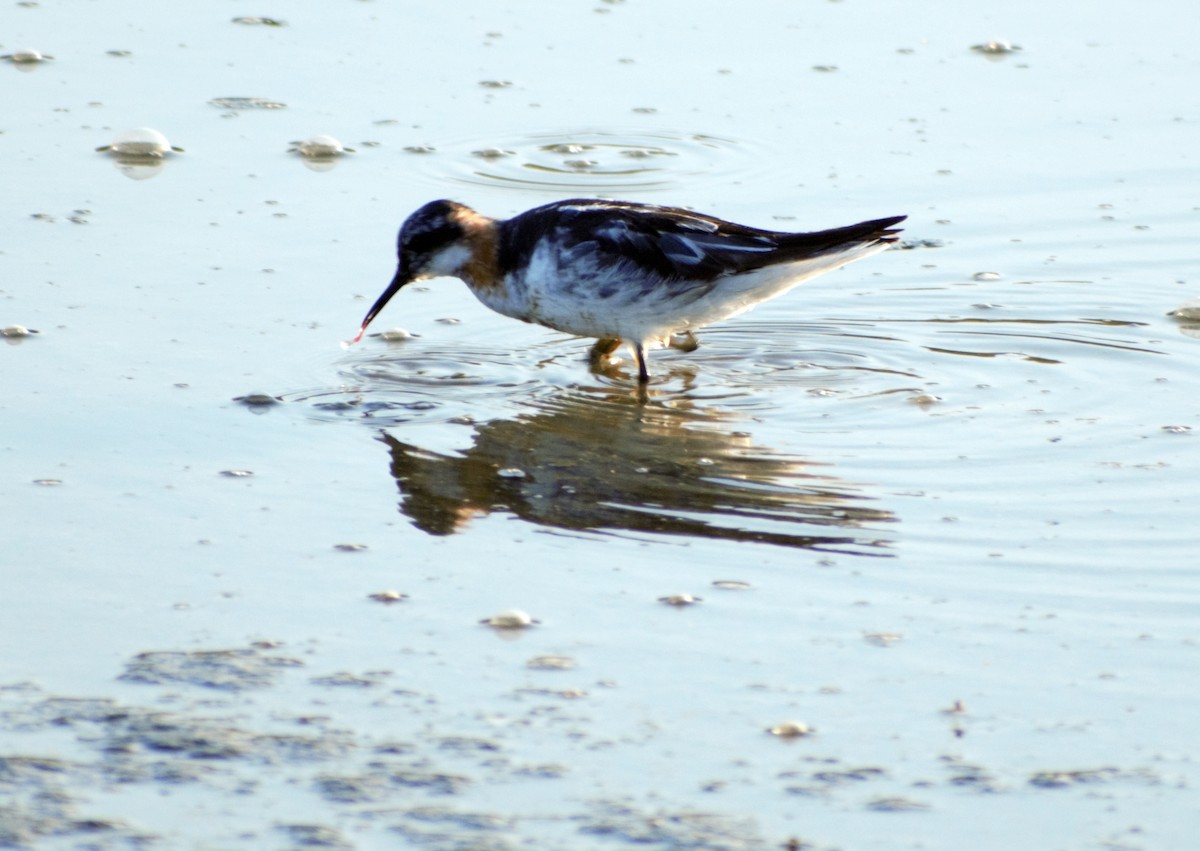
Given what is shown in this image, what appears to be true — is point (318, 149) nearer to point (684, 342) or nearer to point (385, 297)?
point (385, 297)

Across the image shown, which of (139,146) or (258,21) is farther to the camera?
(258,21)

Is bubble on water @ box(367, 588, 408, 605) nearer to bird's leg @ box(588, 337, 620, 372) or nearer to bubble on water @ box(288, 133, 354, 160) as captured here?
bird's leg @ box(588, 337, 620, 372)

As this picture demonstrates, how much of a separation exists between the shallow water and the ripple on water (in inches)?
1.6

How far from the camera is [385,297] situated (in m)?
7.81

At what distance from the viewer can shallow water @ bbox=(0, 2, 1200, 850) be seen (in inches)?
168

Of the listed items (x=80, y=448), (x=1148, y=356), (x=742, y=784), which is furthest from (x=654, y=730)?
(x=1148, y=356)

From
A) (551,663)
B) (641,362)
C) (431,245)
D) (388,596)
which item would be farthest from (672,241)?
(551,663)

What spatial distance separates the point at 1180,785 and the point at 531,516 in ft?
8.23

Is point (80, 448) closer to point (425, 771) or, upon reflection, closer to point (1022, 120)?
point (425, 771)

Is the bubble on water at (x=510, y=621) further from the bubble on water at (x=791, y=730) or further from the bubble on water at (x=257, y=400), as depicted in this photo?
the bubble on water at (x=257, y=400)

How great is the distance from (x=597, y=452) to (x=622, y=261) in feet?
4.01

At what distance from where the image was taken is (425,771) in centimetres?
424

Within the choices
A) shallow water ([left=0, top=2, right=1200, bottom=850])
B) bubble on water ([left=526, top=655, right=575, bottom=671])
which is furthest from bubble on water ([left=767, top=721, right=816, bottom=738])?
bubble on water ([left=526, top=655, right=575, bottom=671])

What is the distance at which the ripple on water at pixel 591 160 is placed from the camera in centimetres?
947
